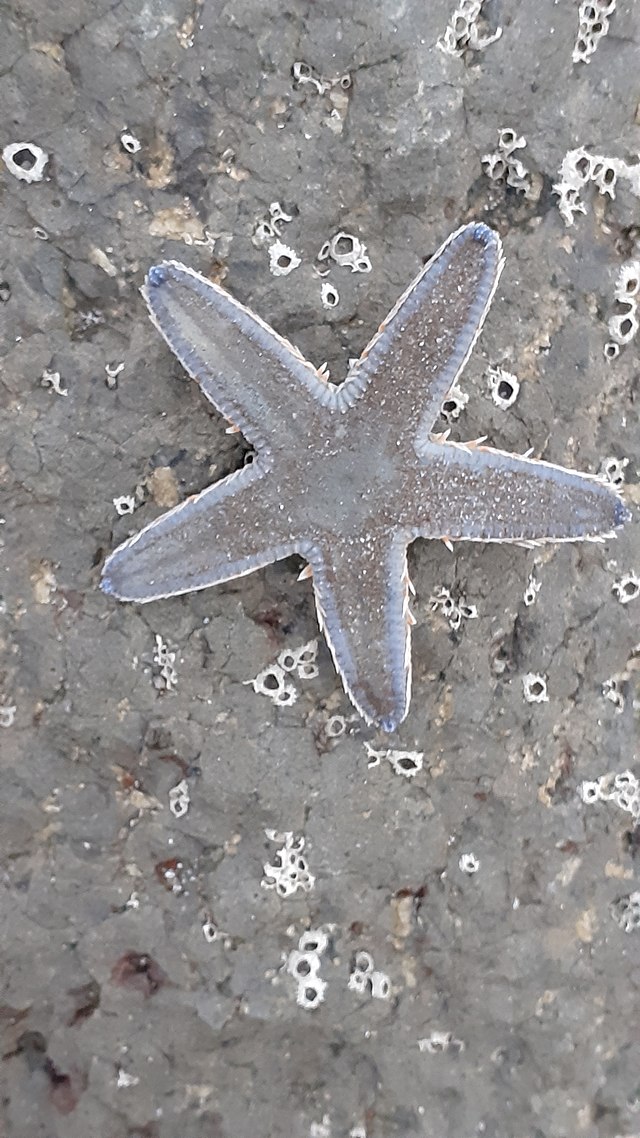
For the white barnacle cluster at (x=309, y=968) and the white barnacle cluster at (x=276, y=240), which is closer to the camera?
the white barnacle cluster at (x=276, y=240)

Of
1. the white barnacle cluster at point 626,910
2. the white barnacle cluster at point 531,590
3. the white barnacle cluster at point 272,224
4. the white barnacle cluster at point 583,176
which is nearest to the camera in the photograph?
the white barnacle cluster at point 272,224

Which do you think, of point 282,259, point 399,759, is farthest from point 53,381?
point 399,759

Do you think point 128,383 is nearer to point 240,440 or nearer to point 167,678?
point 240,440

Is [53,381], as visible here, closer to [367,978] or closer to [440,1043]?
[367,978]

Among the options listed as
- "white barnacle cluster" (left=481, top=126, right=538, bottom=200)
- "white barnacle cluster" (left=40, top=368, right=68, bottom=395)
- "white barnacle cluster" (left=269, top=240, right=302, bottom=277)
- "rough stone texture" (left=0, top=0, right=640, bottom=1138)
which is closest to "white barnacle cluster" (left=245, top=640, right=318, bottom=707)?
"rough stone texture" (left=0, top=0, right=640, bottom=1138)

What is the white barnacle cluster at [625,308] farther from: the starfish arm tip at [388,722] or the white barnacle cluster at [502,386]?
the starfish arm tip at [388,722]

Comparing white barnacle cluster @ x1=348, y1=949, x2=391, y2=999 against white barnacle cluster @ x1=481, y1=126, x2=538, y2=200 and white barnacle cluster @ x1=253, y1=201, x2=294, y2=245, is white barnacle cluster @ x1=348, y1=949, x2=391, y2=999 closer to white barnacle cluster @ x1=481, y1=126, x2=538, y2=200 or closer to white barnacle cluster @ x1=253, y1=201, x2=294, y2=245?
white barnacle cluster @ x1=253, y1=201, x2=294, y2=245

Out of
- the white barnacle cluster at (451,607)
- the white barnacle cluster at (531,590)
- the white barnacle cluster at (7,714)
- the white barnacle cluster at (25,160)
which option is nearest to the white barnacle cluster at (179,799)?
the white barnacle cluster at (7,714)
